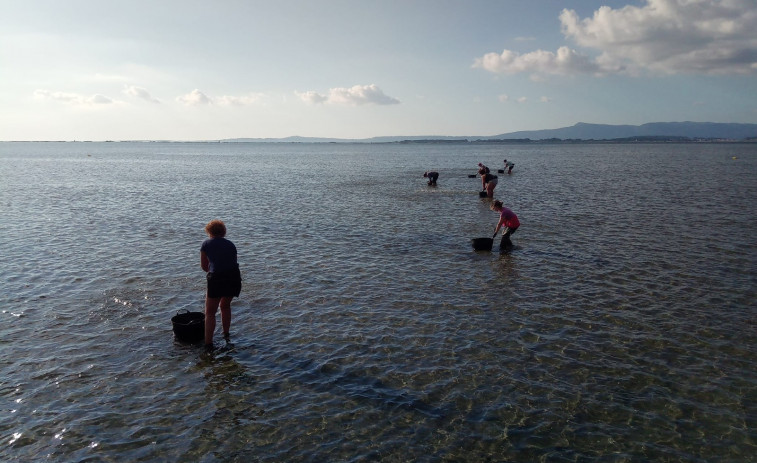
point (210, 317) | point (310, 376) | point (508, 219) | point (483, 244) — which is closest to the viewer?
point (310, 376)

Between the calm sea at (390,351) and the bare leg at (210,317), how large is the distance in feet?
1.07

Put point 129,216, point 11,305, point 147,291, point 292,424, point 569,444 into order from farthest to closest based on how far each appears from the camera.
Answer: point 129,216 < point 147,291 < point 11,305 < point 292,424 < point 569,444

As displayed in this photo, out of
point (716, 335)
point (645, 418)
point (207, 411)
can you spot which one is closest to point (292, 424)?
point (207, 411)

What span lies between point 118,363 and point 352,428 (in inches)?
211

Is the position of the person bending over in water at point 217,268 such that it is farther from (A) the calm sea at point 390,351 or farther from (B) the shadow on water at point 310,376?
(A) the calm sea at point 390,351

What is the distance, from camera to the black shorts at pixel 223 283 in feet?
33.0

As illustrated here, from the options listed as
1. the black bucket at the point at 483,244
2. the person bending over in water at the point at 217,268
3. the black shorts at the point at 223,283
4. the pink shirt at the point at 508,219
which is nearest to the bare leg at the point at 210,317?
the person bending over in water at the point at 217,268

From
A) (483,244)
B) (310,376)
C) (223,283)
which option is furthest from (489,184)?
(310,376)

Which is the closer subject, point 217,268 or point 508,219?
point 217,268

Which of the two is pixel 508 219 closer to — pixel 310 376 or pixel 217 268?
pixel 310 376

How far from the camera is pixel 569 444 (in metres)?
7.12

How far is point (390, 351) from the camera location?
10.2 m

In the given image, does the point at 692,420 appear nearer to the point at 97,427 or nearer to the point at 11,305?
the point at 97,427

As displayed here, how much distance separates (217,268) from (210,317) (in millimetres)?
1172
